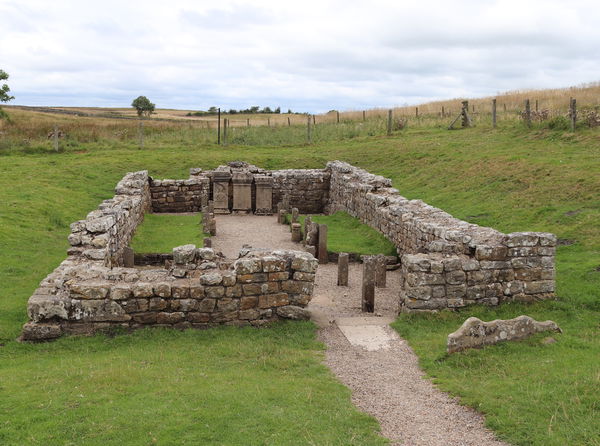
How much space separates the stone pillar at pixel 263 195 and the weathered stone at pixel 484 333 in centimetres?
1913

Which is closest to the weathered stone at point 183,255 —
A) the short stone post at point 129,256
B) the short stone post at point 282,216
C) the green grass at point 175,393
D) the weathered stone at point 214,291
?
the weathered stone at point 214,291

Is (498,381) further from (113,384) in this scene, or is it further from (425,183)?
(425,183)

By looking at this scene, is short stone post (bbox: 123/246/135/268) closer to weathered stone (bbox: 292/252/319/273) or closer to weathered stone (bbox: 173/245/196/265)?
weathered stone (bbox: 173/245/196/265)

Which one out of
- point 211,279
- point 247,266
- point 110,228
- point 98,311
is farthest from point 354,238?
point 98,311

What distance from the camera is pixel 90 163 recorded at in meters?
32.2

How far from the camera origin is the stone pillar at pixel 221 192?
28.3 m

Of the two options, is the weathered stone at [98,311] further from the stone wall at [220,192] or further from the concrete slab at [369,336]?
the stone wall at [220,192]

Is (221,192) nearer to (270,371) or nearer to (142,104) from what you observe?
(270,371)

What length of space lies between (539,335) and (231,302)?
5.47 meters

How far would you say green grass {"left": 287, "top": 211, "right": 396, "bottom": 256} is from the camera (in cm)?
1884

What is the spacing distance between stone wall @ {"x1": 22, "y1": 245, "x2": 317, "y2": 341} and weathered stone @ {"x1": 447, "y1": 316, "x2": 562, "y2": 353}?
313cm

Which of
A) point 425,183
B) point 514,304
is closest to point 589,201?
point 514,304

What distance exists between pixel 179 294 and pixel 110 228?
196 inches

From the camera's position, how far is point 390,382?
30.6ft
